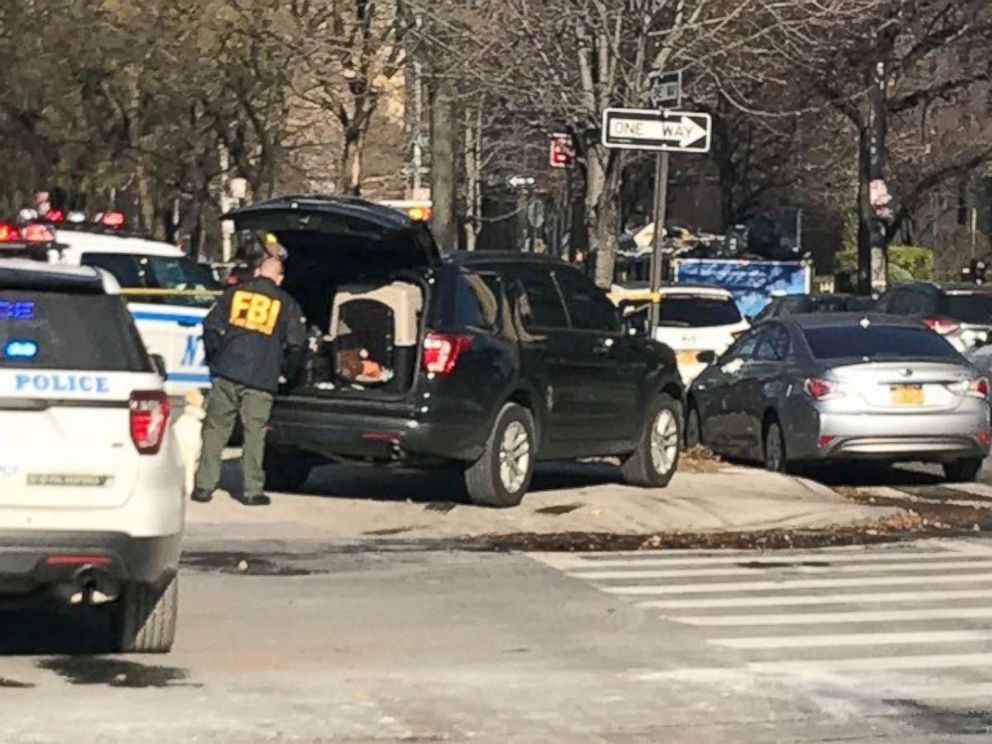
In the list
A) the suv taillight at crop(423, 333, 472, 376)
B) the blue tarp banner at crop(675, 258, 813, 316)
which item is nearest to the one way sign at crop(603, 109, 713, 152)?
the suv taillight at crop(423, 333, 472, 376)

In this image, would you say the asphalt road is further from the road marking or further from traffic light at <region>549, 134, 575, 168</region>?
traffic light at <region>549, 134, 575, 168</region>

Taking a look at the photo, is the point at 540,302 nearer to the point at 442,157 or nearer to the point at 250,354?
the point at 250,354

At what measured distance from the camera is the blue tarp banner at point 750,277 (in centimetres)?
4191

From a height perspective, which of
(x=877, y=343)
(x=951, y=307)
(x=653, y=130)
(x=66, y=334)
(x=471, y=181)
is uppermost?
(x=471, y=181)

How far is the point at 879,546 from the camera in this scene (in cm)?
1382

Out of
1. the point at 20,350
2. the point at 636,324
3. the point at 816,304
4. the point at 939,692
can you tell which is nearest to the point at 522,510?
the point at 636,324

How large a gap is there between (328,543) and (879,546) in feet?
11.7

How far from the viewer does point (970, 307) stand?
95.4ft

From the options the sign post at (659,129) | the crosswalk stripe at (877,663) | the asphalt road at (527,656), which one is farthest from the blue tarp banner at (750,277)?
the crosswalk stripe at (877,663)

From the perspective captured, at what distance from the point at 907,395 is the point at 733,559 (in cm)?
471

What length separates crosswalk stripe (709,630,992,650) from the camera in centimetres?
981

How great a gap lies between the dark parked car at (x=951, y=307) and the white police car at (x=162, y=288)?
399 inches

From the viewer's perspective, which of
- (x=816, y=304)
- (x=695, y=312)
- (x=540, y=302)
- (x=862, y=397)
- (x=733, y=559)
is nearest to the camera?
(x=733, y=559)

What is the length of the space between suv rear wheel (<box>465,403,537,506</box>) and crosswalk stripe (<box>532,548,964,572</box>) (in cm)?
161
